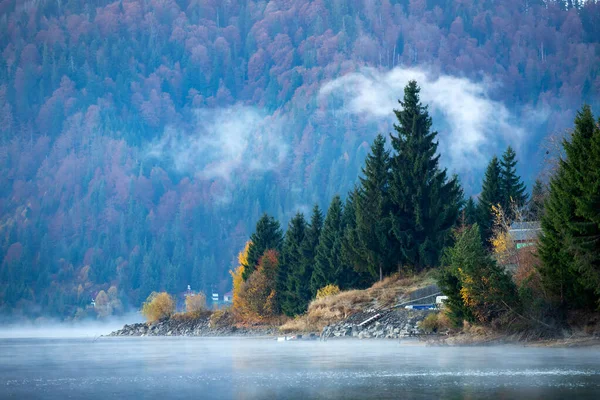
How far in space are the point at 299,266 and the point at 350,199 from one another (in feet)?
30.4

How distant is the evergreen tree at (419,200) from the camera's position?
66688 mm

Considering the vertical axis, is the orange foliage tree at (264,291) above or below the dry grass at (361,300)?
above

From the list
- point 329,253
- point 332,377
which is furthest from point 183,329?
point 332,377

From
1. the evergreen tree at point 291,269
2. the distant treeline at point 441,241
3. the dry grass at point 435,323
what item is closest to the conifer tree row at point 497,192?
the distant treeline at point 441,241

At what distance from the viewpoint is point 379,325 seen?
55.7m

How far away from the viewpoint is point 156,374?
90.6 ft

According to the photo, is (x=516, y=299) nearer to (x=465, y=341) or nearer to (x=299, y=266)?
(x=465, y=341)

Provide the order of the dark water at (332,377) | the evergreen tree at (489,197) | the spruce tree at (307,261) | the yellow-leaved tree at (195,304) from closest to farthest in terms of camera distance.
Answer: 1. the dark water at (332,377)
2. the spruce tree at (307,261)
3. the evergreen tree at (489,197)
4. the yellow-leaved tree at (195,304)

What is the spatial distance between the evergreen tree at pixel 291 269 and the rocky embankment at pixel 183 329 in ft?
17.1

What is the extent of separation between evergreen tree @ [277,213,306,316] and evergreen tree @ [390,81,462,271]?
19.4 m

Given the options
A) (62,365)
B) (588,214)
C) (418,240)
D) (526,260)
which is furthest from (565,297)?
(418,240)

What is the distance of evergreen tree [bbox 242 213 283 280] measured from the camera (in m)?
99.7

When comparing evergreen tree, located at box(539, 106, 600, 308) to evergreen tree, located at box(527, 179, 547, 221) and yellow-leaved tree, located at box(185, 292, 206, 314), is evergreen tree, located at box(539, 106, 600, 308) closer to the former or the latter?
evergreen tree, located at box(527, 179, 547, 221)

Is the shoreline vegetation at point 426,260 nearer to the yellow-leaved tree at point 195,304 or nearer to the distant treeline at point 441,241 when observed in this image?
the distant treeline at point 441,241
